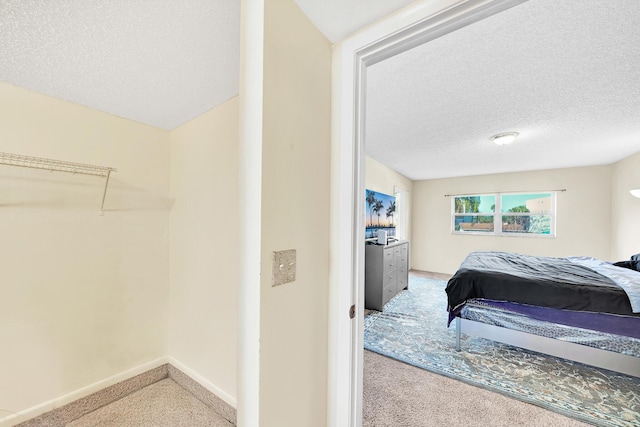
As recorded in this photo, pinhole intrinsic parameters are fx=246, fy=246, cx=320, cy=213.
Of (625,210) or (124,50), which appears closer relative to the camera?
(124,50)

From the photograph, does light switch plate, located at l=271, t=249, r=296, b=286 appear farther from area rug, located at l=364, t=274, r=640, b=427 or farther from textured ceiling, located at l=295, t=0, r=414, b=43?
area rug, located at l=364, t=274, r=640, b=427

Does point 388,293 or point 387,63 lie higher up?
point 387,63

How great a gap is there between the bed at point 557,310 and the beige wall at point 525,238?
254 centimetres

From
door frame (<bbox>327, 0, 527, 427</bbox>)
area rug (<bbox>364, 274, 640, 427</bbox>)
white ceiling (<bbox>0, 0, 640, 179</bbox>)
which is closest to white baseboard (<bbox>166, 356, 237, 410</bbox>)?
door frame (<bbox>327, 0, 527, 427</bbox>)

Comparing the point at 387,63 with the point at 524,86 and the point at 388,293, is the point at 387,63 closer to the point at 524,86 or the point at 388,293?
the point at 524,86

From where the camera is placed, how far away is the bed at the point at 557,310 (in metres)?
1.92

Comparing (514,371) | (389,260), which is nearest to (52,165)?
(389,260)

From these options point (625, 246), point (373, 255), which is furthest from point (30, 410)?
point (625, 246)

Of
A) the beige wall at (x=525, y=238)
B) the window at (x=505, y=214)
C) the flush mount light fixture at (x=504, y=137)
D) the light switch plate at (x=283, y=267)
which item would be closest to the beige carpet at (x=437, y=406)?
the light switch plate at (x=283, y=267)

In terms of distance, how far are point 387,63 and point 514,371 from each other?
2695mm

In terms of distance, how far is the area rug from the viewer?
1.70 m

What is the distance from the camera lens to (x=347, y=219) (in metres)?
1.09

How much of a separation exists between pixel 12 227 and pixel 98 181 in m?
0.50

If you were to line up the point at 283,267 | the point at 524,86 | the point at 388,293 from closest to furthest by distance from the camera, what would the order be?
the point at 283,267 < the point at 524,86 < the point at 388,293
